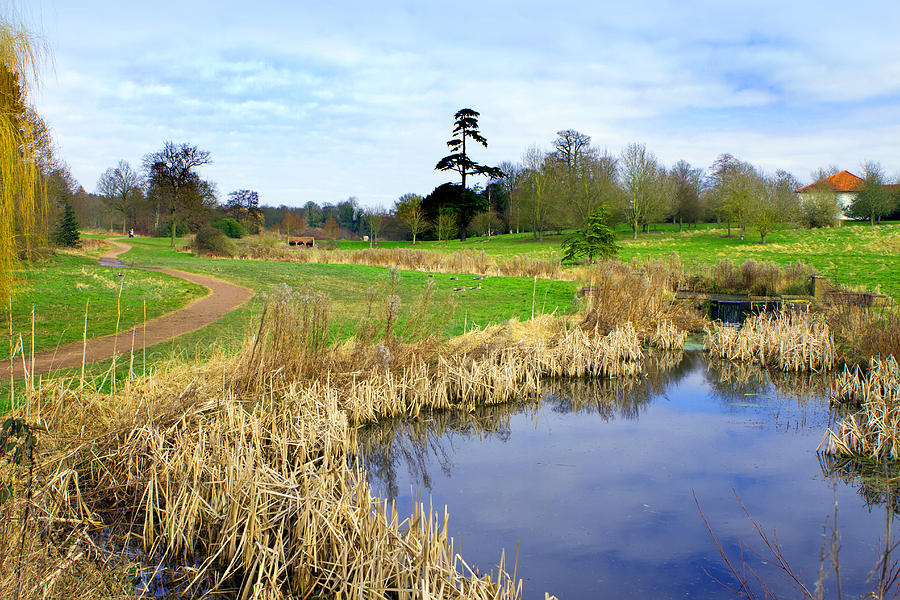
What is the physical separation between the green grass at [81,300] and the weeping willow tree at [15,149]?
3.71 feet

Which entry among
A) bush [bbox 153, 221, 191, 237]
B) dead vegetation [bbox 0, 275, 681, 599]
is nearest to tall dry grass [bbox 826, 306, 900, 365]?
dead vegetation [bbox 0, 275, 681, 599]

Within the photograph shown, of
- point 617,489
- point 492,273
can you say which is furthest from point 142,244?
point 617,489

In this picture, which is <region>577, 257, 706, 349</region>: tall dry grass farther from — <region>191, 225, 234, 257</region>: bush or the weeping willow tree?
<region>191, 225, 234, 257</region>: bush

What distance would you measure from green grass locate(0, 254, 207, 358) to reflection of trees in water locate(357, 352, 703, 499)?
11.0 feet

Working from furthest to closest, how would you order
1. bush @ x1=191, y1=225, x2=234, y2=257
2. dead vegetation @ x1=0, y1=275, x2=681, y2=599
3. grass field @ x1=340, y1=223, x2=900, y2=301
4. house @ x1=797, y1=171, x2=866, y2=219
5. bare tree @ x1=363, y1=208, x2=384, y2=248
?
bare tree @ x1=363, y1=208, x2=384, y2=248, house @ x1=797, y1=171, x2=866, y2=219, bush @ x1=191, y1=225, x2=234, y2=257, grass field @ x1=340, y1=223, x2=900, y2=301, dead vegetation @ x1=0, y1=275, x2=681, y2=599

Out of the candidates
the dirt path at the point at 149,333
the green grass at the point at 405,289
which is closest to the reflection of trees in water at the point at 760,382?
the green grass at the point at 405,289

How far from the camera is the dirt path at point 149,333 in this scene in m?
8.40

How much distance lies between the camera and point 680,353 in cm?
1229

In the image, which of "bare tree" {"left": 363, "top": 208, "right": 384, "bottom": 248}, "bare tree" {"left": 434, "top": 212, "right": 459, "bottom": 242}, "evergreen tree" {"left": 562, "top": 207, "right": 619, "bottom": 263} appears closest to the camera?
"evergreen tree" {"left": 562, "top": 207, "right": 619, "bottom": 263}

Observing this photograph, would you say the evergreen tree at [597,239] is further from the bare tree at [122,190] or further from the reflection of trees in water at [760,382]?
the bare tree at [122,190]

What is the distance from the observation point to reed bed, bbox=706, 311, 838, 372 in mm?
10453

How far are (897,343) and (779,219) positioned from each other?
131ft

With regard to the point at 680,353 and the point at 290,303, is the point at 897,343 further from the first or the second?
the point at 290,303

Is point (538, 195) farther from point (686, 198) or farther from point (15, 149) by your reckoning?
point (15, 149)
